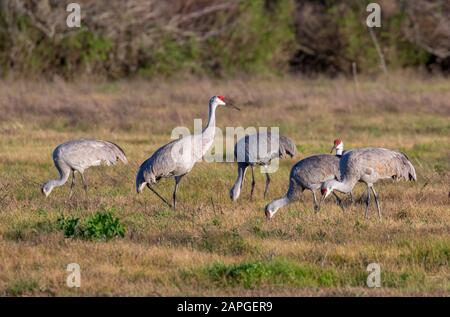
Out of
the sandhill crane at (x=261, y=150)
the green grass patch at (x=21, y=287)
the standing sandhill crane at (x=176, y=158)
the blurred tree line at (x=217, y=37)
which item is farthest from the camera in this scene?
the blurred tree line at (x=217, y=37)

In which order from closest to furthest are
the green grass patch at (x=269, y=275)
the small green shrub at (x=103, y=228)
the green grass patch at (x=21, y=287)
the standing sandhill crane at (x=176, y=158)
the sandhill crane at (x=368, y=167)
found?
the green grass patch at (x=21, y=287)
the green grass patch at (x=269, y=275)
the small green shrub at (x=103, y=228)
the sandhill crane at (x=368, y=167)
the standing sandhill crane at (x=176, y=158)

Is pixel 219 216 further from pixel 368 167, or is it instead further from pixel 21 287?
pixel 21 287

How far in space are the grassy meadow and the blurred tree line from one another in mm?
7090

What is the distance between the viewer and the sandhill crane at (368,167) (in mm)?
10609

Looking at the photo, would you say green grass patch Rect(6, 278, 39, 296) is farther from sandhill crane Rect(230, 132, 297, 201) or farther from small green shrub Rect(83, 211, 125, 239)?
sandhill crane Rect(230, 132, 297, 201)

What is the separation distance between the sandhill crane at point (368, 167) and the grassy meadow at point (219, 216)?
0.34 meters

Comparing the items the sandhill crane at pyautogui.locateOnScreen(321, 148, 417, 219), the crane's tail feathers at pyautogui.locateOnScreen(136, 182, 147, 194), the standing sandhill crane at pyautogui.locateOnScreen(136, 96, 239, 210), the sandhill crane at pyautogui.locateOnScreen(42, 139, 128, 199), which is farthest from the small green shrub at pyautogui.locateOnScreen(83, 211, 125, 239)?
the sandhill crane at pyautogui.locateOnScreen(42, 139, 128, 199)

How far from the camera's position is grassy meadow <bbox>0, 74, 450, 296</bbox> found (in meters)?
7.99

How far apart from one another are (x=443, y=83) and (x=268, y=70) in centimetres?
598

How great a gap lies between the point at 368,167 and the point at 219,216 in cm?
163

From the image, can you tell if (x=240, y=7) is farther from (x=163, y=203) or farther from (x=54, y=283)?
(x=54, y=283)

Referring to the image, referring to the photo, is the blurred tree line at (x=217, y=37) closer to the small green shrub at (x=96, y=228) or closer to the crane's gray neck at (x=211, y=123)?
the crane's gray neck at (x=211, y=123)

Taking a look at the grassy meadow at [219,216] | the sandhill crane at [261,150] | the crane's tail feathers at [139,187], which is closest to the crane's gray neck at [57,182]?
the grassy meadow at [219,216]

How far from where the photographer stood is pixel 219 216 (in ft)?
34.2
